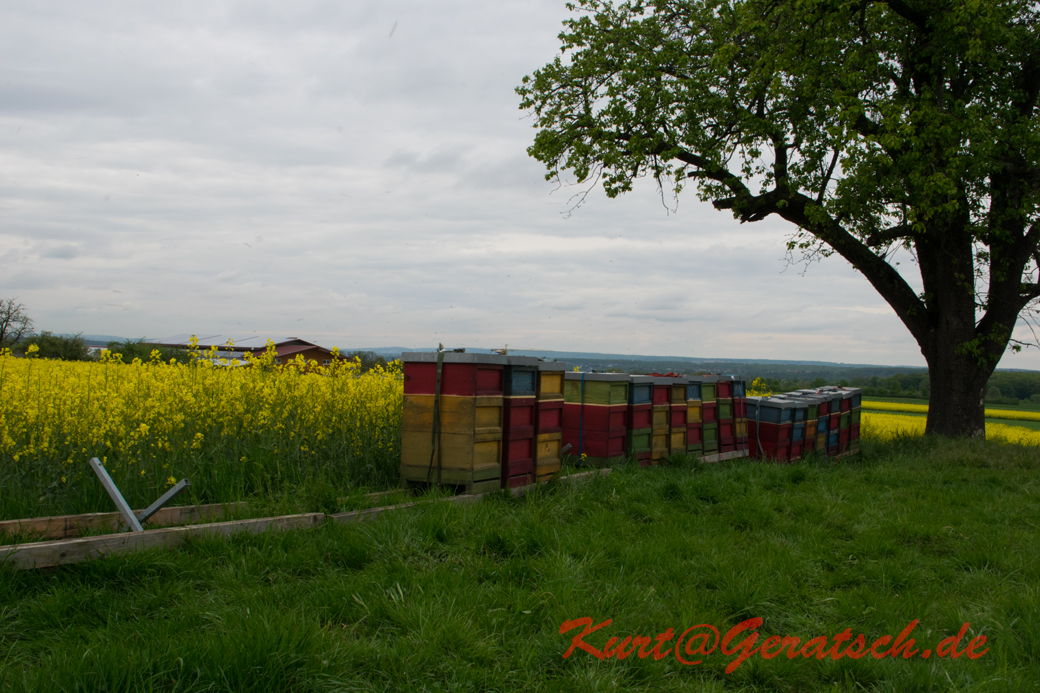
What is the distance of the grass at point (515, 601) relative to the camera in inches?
120

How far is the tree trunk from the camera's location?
13.8m

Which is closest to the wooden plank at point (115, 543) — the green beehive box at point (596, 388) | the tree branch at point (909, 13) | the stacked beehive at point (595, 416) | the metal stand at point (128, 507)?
the metal stand at point (128, 507)

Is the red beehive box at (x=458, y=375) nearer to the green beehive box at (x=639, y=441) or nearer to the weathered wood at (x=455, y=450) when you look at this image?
the weathered wood at (x=455, y=450)

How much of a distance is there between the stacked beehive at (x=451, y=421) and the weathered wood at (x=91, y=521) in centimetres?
176

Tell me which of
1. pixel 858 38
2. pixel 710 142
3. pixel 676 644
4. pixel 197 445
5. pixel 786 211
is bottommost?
pixel 676 644

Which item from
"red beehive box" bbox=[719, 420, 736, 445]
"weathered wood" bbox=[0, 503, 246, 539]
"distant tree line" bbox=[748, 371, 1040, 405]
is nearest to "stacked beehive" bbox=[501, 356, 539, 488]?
"weathered wood" bbox=[0, 503, 246, 539]

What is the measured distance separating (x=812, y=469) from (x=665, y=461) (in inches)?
81.5

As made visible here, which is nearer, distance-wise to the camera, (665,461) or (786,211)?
(665,461)

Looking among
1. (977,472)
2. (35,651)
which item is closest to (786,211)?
(977,472)

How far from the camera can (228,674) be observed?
2850 mm

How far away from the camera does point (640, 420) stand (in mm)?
9266

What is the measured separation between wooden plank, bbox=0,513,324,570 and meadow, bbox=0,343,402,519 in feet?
2.63

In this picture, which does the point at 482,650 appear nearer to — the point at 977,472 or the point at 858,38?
the point at 977,472

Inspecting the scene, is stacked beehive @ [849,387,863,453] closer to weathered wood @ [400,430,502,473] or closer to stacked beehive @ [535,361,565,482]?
stacked beehive @ [535,361,565,482]
